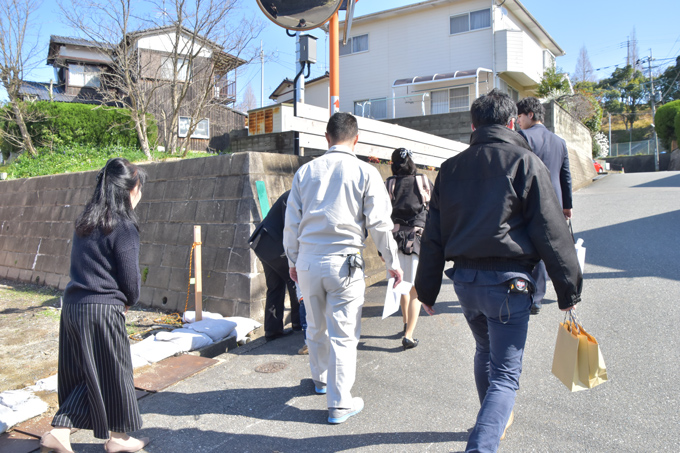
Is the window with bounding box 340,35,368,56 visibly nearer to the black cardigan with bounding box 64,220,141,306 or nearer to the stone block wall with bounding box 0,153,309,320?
the stone block wall with bounding box 0,153,309,320

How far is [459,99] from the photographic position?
20.8 metres

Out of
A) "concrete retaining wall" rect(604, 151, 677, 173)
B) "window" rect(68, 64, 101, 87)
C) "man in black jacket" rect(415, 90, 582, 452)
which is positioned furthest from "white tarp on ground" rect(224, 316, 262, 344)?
"concrete retaining wall" rect(604, 151, 677, 173)

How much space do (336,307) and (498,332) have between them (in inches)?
45.0

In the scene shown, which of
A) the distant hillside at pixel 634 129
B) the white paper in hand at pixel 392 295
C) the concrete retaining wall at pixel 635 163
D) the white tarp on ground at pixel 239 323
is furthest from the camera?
the distant hillside at pixel 634 129

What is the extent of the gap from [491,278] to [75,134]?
15.6 meters

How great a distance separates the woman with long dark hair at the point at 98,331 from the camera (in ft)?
8.76

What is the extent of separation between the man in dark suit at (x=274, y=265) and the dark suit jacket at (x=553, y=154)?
241 centimetres

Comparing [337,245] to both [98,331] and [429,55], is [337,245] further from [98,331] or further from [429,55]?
[429,55]

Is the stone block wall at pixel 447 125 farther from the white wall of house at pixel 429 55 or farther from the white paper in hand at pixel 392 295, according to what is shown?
the white paper in hand at pixel 392 295

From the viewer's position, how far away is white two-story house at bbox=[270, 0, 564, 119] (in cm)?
2009

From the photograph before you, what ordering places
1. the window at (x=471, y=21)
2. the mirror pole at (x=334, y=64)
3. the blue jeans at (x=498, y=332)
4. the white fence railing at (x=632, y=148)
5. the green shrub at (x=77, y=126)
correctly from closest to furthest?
the blue jeans at (x=498, y=332), the mirror pole at (x=334, y=64), the green shrub at (x=77, y=126), the window at (x=471, y=21), the white fence railing at (x=632, y=148)

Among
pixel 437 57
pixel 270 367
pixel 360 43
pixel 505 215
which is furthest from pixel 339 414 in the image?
pixel 360 43

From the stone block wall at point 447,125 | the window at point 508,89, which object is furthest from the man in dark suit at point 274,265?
the window at point 508,89

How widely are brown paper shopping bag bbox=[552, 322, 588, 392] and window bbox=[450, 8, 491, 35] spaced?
20753 mm
